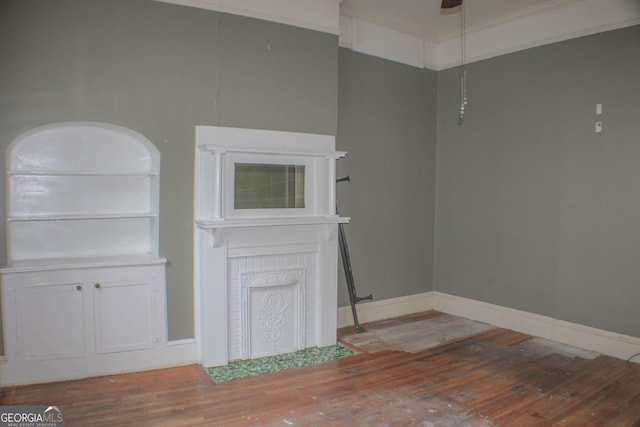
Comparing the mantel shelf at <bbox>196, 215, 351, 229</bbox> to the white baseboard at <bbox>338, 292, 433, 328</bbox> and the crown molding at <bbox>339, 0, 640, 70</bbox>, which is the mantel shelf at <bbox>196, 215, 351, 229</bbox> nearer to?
the white baseboard at <bbox>338, 292, 433, 328</bbox>

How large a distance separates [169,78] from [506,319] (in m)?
3.88

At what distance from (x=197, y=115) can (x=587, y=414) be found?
3395 mm

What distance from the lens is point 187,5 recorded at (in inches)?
134

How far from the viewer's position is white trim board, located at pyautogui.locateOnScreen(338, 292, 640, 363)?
3.81 meters

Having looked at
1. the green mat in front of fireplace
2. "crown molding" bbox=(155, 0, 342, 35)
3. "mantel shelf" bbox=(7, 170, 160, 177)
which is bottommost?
the green mat in front of fireplace

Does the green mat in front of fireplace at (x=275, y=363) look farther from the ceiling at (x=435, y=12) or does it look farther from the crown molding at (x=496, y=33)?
the ceiling at (x=435, y=12)

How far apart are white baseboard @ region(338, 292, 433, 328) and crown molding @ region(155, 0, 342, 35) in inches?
106

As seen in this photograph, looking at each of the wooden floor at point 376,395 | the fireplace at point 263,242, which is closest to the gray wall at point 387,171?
the fireplace at point 263,242

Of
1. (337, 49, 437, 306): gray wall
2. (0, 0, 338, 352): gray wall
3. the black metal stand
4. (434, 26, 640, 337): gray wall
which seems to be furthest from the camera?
(337, 49, 437, 306): gray wall

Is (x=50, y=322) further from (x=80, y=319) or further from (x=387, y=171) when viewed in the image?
(x=387, y=171)

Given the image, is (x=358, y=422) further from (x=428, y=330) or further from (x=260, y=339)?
(x=428, y=330)

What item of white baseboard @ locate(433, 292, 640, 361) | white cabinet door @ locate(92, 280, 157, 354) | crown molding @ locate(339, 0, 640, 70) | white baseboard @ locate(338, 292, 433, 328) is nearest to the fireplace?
white cabinet door @ locate(92, 280, 157, 354)

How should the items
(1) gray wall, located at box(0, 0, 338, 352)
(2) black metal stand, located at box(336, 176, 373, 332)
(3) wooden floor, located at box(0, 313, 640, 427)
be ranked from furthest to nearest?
1. (2) black metal stand, located at box(336, 176, 373, 332)
2. (1) gray wall, located at box(0, 0, 338, 352)
3. (3) wooden floor, located at box(0, 313, 640, 427)

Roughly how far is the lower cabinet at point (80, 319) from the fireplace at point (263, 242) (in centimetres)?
40
